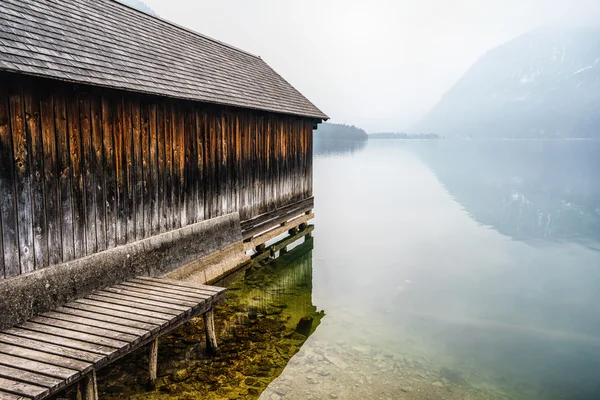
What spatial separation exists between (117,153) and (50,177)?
128 cm

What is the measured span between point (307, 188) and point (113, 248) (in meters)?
9.03

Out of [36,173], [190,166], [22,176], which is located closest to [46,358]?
[22,176]

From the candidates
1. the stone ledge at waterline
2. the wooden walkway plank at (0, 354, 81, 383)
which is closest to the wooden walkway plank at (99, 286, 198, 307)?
the stone ledge at waterline

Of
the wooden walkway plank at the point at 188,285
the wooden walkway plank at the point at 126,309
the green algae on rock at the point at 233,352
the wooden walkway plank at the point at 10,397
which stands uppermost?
the wooden walkway plank at the point at 10,397

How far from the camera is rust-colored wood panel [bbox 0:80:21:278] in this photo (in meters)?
4.89

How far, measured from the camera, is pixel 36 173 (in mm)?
5336

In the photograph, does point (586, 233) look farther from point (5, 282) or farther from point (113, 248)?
point (5, 282)

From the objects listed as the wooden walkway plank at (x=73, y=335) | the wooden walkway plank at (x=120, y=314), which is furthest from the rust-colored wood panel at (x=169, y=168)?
the wooden walkway plank at (x=73, y=335)

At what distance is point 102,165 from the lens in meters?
6.37

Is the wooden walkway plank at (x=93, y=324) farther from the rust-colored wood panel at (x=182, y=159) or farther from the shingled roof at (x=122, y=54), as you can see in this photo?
the rust-colored wood panel at (x=182, y=159)

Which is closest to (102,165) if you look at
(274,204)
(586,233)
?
(274,204)

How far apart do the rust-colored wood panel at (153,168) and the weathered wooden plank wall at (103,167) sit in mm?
18

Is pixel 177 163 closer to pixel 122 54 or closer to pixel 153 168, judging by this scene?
pixel 153 168

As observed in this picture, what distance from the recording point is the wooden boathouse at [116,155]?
16.9 ft
